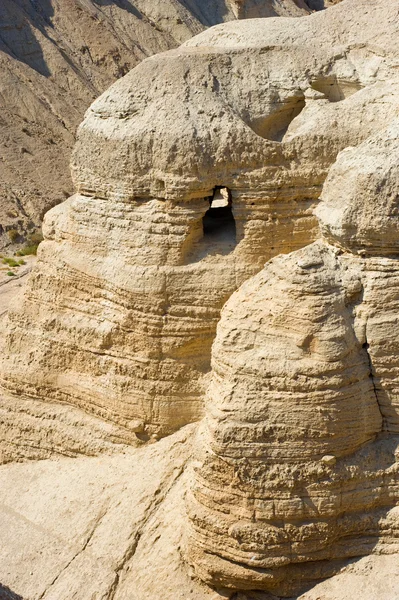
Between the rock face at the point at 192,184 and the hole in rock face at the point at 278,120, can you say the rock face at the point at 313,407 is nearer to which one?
the rock face at the point at 192,184

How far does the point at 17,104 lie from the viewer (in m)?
37.2

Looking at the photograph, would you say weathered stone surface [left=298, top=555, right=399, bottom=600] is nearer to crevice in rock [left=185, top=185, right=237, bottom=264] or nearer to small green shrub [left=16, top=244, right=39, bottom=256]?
crevice in rock [left=185, top=185, right=237, bottom=264]

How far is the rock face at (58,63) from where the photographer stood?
3447cm

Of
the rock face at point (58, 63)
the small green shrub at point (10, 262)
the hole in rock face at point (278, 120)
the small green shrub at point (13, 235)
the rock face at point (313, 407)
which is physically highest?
the rock face at point (58, 63)

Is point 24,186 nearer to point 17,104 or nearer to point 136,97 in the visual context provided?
point 17,104

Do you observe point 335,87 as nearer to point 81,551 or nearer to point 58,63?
point 81,551

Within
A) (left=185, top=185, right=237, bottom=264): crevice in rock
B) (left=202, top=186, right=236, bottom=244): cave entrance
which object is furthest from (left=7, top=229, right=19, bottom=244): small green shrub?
(left=185, top=185, right=237, bottom=264): crevice in rock

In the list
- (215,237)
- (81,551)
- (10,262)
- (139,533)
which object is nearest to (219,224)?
(215,237)

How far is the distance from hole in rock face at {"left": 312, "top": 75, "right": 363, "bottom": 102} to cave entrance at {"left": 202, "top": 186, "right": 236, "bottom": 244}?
1892mm

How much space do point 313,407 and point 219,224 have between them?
3.70 m

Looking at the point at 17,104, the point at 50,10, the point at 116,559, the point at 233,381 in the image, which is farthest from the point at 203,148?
the point at 50,10

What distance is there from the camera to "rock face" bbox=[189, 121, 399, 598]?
36.9ft

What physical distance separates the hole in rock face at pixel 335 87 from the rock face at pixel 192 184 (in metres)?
0.02

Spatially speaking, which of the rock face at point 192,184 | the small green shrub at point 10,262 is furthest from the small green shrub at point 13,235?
the rock face at point 192,184
